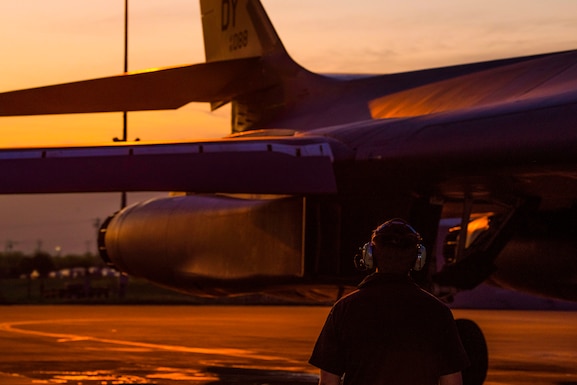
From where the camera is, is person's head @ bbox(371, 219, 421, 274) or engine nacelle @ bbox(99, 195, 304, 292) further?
engine nacelle @ bbox(99, 195, 304, 292)

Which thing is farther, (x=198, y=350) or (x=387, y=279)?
(x=198, y=350)

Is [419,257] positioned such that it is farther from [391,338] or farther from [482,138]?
[482,138]

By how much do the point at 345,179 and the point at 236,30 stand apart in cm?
675

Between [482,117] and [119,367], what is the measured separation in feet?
19.5

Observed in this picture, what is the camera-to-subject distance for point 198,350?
17484 mm

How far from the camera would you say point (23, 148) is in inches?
447

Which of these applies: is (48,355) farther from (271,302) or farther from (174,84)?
(271,302)

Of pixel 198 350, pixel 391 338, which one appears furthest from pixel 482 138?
pixel 198 350

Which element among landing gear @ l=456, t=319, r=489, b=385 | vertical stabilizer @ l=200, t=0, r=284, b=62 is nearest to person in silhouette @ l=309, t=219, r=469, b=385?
landing gear @ l=456, t=319, r=489, b=385

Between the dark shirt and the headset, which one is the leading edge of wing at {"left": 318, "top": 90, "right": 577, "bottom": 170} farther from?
the dark shirt

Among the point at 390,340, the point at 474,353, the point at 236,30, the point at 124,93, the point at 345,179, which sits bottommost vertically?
the point at 474,353

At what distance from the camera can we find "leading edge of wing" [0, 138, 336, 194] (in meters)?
10.9

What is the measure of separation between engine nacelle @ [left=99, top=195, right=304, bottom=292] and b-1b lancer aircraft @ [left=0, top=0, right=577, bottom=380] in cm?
2

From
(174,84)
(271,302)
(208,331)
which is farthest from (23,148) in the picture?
(271,302)
